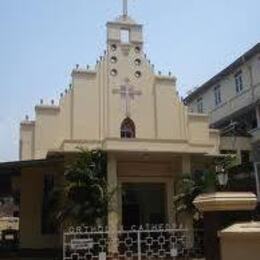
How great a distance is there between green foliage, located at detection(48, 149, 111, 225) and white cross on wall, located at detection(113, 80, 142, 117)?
15.0 ft

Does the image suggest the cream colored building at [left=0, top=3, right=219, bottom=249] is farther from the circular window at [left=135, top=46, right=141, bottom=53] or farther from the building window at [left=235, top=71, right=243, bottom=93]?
the building window at [left=235, top=71, right=243, bottom=93]

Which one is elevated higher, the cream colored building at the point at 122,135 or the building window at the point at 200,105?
the building window at the point at 200,105

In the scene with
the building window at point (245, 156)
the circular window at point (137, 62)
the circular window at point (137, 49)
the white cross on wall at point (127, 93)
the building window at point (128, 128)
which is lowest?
the building window at point (245, 156)

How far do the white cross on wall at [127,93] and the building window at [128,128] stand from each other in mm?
350

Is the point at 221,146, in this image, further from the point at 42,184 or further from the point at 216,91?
the point at 42,184

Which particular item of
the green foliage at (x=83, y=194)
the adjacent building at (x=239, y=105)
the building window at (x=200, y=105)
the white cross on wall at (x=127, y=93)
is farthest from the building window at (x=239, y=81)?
the green foliage at (x=83, y=194)

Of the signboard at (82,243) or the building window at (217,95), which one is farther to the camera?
the building window at (217,95)

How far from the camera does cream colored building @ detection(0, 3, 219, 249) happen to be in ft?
66.5

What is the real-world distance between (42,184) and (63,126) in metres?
2.70

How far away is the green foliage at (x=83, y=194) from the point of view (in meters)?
18.0

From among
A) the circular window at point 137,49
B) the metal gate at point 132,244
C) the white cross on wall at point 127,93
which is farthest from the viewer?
the circular window at point 137,49

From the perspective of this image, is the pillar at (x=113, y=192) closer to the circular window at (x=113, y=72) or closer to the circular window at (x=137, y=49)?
the circular window at (x=113, y=72)

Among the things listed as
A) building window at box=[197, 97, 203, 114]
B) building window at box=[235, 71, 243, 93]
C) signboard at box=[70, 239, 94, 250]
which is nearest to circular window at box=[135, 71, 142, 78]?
building window at box=[235, 71, 243, 93]

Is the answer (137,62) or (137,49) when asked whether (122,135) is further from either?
(137,49)
